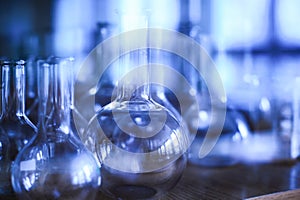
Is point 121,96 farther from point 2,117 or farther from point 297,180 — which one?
point 297,180

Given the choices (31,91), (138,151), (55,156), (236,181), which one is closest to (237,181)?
(236,181)

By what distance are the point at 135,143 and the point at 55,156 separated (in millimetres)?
106

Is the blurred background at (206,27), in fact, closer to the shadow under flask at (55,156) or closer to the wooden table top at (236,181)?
the wooden table top at (236,181)

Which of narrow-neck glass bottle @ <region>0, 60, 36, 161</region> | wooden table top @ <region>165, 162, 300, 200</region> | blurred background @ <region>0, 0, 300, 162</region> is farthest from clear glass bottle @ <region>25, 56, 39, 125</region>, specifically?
blurred background @ <region>0, 0, 300, 162</region>

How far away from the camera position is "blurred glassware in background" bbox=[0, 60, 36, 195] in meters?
0.52

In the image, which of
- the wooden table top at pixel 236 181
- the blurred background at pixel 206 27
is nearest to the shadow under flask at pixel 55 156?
the wooden table top at pixel 236 181

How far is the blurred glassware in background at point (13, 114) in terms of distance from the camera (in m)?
0.52

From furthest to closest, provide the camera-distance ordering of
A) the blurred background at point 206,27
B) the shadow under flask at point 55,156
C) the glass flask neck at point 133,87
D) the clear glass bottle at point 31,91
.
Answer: the blurred background at point 206,27
the clear glass bottle at point 31,91
the glass flask neck at point 133,87
the shadow under flask at point 55,156

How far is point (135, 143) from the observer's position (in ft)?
1.71

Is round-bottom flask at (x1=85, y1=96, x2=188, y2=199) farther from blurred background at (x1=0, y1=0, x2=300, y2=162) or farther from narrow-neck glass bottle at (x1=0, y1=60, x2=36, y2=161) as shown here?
blurred background at (x1=0, y1=0, x2=300, y2=162)

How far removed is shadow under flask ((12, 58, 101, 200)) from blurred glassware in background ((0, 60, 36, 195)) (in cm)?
7

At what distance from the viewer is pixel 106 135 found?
53 cm

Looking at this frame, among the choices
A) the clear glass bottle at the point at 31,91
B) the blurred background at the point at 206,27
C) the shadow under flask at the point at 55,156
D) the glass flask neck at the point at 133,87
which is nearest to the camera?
the shadow under flask at the point at 55,156

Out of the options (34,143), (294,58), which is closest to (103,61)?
(34,143)
